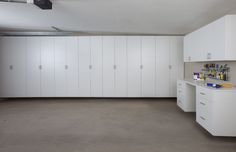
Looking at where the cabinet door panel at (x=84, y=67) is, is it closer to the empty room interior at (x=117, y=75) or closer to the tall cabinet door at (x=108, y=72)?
the empty room interior at (x=117, y=75)

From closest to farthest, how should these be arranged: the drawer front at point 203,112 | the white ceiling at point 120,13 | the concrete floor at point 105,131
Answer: the concrete floor at point 105,131 < the drawer front at point 203,112 < the white ceiling at point 120,13

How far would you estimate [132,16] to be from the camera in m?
4.20

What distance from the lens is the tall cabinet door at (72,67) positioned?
6051mm

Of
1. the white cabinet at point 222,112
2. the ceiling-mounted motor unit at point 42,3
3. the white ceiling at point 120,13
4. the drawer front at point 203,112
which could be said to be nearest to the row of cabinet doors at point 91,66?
the white ceiling at point 120,13

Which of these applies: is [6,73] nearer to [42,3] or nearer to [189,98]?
[42,3]

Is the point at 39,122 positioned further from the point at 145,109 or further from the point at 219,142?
the point at 219,142

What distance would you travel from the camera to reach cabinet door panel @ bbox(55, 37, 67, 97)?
6.05m

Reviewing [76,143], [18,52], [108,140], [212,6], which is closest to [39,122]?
[76,143]

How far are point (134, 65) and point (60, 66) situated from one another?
8.73ft

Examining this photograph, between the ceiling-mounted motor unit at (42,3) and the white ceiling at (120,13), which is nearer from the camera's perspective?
the ceiling-mounted motor unit at (42,3)

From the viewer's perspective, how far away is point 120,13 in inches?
157

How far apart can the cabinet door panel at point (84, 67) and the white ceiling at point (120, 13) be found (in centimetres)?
103

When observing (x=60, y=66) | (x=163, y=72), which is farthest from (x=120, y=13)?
(x=60, y=66)

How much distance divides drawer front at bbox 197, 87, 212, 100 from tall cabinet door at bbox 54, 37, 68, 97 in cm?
447
